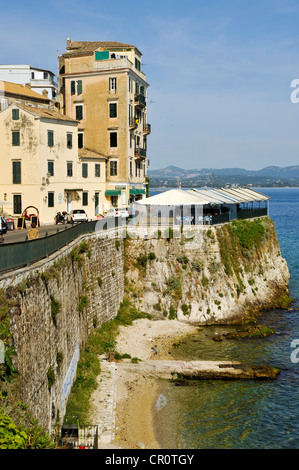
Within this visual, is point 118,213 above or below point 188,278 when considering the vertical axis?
above

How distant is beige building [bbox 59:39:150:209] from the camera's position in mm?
48938

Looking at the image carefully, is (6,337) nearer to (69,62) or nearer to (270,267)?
(270,267)

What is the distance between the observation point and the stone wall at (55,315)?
40.4ft

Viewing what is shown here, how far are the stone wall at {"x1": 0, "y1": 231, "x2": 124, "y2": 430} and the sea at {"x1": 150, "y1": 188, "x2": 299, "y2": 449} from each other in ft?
16.5

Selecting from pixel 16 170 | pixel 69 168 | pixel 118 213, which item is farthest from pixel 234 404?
pixel 69 168

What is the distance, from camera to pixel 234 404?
2253cm

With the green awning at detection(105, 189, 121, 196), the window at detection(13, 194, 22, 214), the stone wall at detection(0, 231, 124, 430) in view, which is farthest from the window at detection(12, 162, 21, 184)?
the stone wall at detection(0, 231, 124, 430)

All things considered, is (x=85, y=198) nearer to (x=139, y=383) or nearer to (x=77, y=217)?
(x=77, y=217)

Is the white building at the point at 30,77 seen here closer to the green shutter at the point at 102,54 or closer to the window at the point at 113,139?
the green shutter at the point at 102,54

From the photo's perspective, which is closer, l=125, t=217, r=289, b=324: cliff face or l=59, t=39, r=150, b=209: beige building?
l=125, t=217, r=289, b=324: cliff face

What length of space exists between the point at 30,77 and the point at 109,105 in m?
29.7

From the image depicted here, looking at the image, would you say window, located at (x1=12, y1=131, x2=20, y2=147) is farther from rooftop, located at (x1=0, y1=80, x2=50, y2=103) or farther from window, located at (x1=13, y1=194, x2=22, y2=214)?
rooftop, located at (x1=0, y1=80, x2=50, y2=103)

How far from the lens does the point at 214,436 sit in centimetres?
1983

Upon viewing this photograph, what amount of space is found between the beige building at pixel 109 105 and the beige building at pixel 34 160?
6.60m
